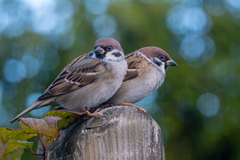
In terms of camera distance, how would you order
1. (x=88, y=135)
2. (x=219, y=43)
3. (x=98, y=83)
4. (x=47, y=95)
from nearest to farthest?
1. (x=88, y=135)
2. (x=47, y=95)
3. (x=98, y=83)
4. (x=219, y=43)

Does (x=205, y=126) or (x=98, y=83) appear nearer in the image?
(x=98, y=83)

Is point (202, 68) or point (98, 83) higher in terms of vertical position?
point (98, 83)

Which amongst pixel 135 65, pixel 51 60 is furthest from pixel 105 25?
pixel 135 65

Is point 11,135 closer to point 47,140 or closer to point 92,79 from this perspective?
point 47,140

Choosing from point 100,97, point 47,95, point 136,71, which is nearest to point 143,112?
point 100,97

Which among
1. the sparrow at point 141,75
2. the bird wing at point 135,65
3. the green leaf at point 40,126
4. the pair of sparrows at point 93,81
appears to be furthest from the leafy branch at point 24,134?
the bird wing at point 135,65

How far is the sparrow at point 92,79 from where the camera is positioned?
2.20 m

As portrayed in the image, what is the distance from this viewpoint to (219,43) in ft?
30.6

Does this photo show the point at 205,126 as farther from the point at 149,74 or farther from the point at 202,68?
the point at 149,74

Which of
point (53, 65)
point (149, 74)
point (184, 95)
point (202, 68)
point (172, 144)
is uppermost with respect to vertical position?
point (149, 74)

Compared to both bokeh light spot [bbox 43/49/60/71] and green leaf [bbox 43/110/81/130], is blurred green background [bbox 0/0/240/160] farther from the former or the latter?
green leaf [bbox 43/110/81/130]

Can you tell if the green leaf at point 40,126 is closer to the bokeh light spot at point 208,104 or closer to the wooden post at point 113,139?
the wooden post at point 113,139

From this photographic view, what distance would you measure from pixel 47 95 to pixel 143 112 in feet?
2.59

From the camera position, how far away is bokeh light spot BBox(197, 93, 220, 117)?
838 cm
